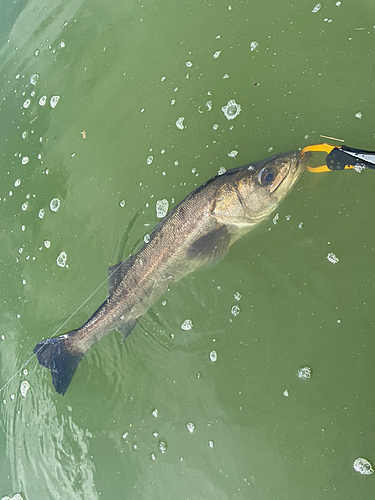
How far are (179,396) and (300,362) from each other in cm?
102

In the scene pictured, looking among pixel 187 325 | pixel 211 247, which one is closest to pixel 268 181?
pixel 211 247

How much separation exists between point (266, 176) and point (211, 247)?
685mm

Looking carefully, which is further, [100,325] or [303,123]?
[100,325]

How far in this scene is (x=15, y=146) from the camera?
4109mm

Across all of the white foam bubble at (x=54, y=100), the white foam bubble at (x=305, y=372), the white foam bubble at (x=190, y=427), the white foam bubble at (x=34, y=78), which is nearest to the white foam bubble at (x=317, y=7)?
the white foam bubble at (x=54, y=100)

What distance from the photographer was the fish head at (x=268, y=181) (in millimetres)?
2645

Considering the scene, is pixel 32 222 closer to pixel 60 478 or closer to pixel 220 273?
pixel 220 273

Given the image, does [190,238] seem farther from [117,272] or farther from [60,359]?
[60,359]

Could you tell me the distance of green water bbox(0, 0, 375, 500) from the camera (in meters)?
2.58

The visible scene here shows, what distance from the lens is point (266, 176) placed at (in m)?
2.65

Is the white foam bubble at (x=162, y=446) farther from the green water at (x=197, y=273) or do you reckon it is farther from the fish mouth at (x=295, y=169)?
the fish mouth at (x=295, y=169)

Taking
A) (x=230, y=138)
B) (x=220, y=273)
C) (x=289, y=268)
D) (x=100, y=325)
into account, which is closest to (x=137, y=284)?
(x=100, y=325)

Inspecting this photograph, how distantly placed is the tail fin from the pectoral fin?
1.28 meters

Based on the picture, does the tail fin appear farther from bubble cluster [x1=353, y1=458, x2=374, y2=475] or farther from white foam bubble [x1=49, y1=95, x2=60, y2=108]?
white foam bubble [x1=49, y1=95, x2=60, y2=108]
